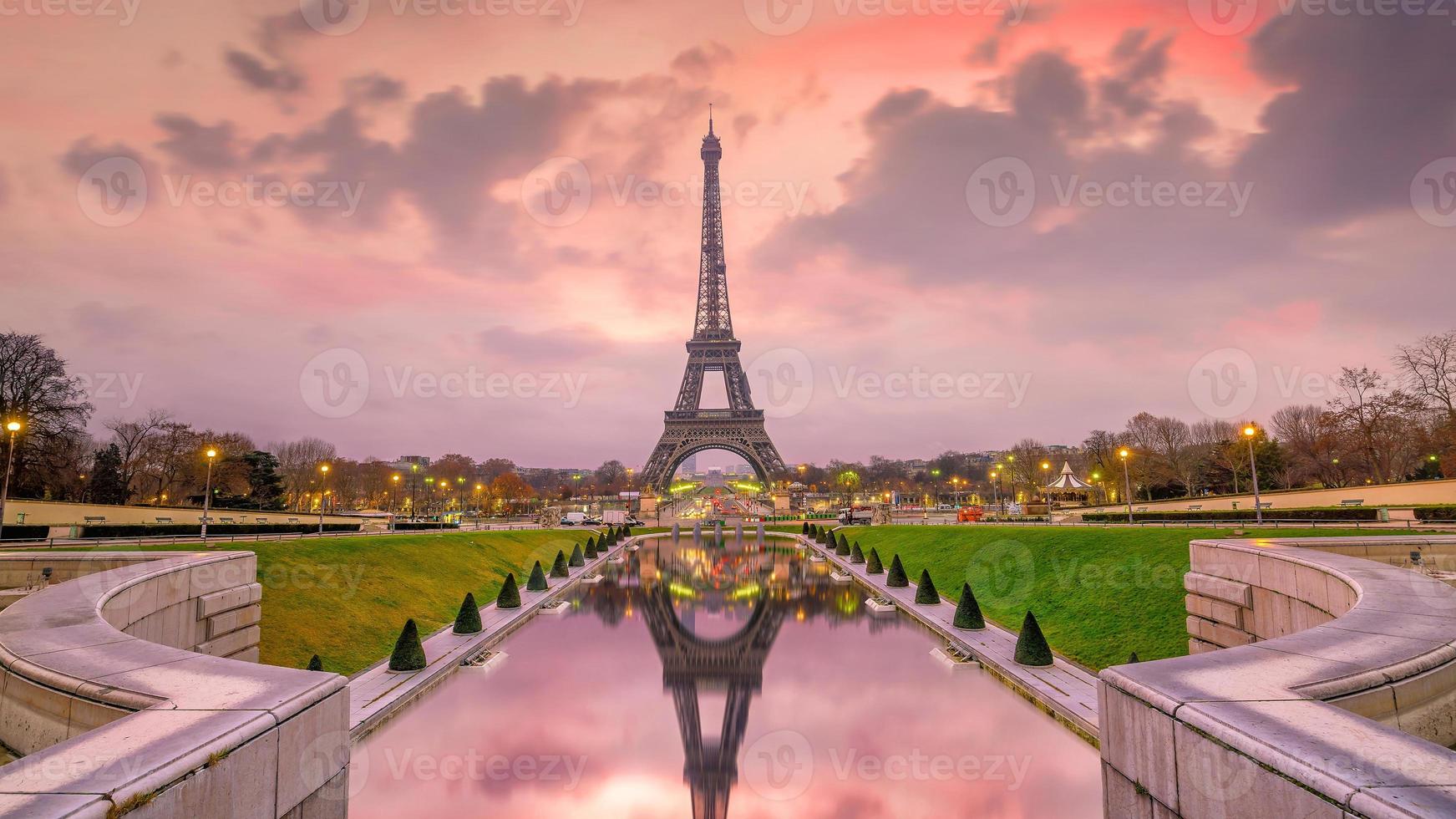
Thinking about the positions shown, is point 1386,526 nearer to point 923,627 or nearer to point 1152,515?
point 923,627

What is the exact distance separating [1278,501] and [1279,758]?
52.5 m

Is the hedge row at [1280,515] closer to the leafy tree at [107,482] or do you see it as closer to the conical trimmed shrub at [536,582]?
the conical trimmed shrub at [536,582]

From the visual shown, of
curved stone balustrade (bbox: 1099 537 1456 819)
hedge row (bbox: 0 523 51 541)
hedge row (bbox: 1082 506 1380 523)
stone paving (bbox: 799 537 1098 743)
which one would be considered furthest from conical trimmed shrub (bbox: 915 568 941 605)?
hedge row (bbox: 0 523 51 541)

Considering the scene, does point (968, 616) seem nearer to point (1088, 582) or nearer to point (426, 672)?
point (1088, 582)

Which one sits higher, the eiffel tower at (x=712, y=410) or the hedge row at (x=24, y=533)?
the eiffel tower at (x=712, y=410)

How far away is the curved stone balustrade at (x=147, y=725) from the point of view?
4.83m

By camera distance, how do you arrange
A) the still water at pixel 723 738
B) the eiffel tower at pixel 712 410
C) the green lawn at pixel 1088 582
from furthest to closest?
the eiffel tower at pixel 712 410
the green lawn at pixel 1088 582
the still water at pixel 723 738

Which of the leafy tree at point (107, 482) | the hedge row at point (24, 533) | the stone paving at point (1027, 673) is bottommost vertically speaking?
the stone paving at point (1027, 673)

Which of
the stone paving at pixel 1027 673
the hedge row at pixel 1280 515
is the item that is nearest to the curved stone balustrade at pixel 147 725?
the stone paving at pixel 1027 673

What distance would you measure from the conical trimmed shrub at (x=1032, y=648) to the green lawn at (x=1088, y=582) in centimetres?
148

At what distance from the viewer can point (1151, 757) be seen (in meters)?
6.75

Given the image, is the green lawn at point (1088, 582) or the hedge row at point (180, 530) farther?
the hedge row at point (180, 530)

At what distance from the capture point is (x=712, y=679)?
17375mm

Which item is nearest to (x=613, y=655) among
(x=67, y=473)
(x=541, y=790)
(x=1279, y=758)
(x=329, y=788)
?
(x=541, y=790)
